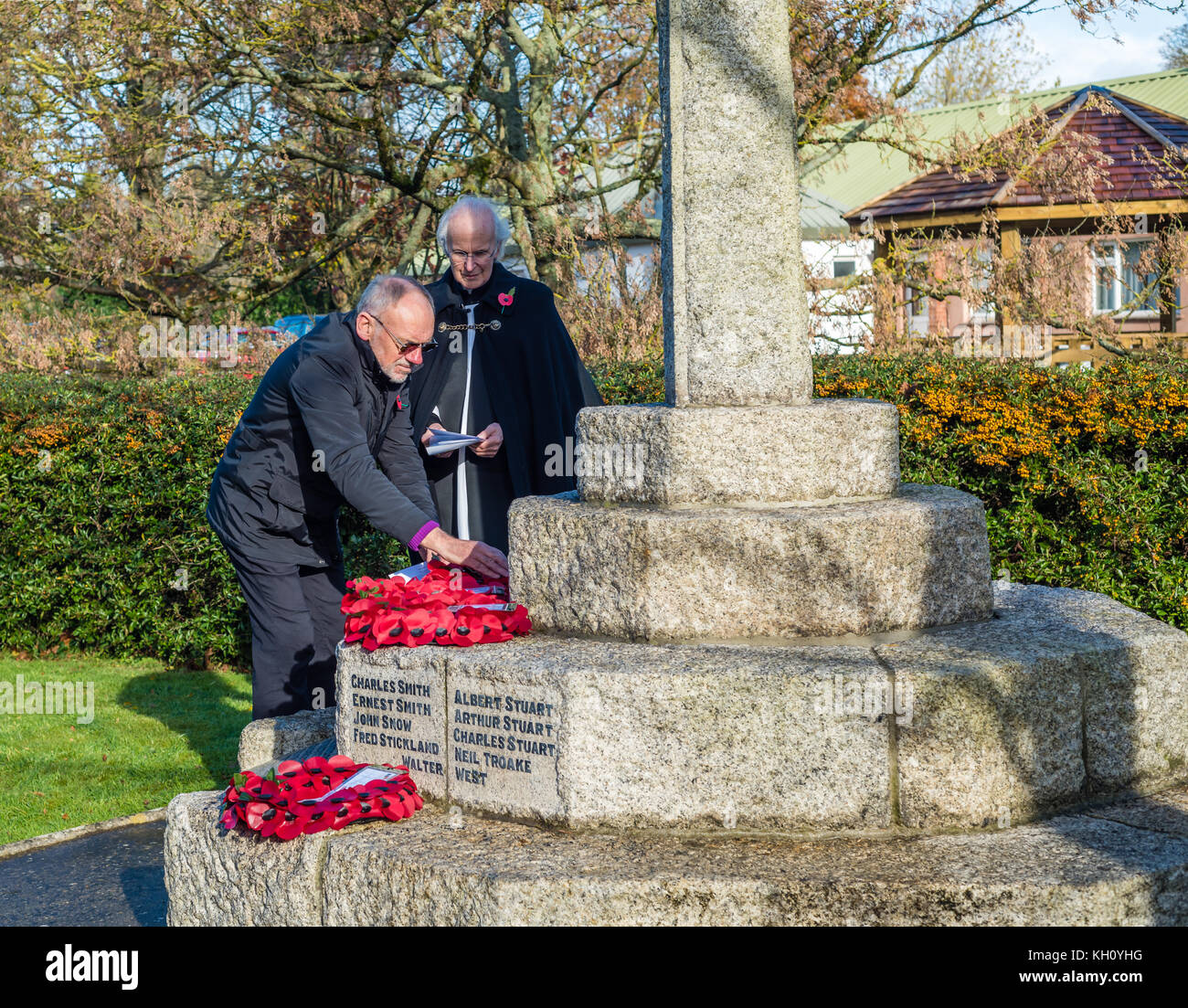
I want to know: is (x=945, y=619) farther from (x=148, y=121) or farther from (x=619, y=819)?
(x=148, y=121)

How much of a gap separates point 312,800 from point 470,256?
92.7 inches

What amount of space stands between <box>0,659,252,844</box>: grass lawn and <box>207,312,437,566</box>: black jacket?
1.77 metres

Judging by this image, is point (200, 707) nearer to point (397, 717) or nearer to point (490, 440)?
Answer: point (490, 440)

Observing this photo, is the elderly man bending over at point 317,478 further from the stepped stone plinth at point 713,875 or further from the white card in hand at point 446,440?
the stepped stone plinth at point 713,875

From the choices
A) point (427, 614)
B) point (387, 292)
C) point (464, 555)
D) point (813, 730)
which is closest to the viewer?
point (813, 730)

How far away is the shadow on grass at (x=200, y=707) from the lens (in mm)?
6387

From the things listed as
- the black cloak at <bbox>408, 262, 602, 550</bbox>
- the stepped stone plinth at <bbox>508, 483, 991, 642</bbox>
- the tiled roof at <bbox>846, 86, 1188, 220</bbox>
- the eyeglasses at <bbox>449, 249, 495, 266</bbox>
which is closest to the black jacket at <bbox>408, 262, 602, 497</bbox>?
the black cloak at <bbox>408, 262, 602, 550</bbox>

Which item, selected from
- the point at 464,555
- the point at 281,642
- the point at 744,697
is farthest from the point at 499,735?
the point at 281,642

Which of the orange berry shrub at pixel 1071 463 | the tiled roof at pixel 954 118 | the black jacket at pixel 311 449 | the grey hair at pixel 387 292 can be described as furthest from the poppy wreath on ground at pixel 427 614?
the tiled roof at pixel 954 118

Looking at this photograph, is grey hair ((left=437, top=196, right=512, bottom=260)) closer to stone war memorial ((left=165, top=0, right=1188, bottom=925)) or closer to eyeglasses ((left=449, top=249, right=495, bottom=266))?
eyeglasses ((left=449, top=249, right=495, bottom=266))

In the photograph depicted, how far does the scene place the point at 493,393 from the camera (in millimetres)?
5027

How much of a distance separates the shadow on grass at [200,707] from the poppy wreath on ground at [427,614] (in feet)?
8.13

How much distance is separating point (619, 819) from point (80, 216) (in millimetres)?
11823
